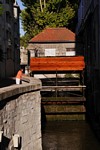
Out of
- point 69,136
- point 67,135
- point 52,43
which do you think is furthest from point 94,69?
point 52,43

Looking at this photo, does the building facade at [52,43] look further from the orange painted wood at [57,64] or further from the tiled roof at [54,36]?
the orange painted wood at [57,64]

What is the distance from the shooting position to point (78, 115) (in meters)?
28.5

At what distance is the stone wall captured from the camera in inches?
433

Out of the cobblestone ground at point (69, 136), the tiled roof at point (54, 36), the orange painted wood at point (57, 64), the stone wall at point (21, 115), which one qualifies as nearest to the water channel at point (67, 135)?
the cobblestone ground at point (69, 136)

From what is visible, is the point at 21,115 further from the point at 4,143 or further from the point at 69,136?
the point at 69,136

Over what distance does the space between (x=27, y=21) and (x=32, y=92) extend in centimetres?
4145

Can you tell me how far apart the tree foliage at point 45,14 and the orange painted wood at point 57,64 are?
22720 mm

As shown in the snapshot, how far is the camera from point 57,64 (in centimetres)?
3009

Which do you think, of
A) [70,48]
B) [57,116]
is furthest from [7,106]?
[70,48]

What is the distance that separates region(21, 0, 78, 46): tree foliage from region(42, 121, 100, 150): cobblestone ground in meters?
27.2

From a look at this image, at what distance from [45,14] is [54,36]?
3.71m

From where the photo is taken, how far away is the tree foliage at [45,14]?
172ft

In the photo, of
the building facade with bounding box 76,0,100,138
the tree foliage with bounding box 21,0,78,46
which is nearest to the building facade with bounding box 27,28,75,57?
the tree foliage with bounding box 21,0,78,46

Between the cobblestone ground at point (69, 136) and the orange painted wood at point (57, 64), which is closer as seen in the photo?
the cobblestone ground at point (69, 136)
